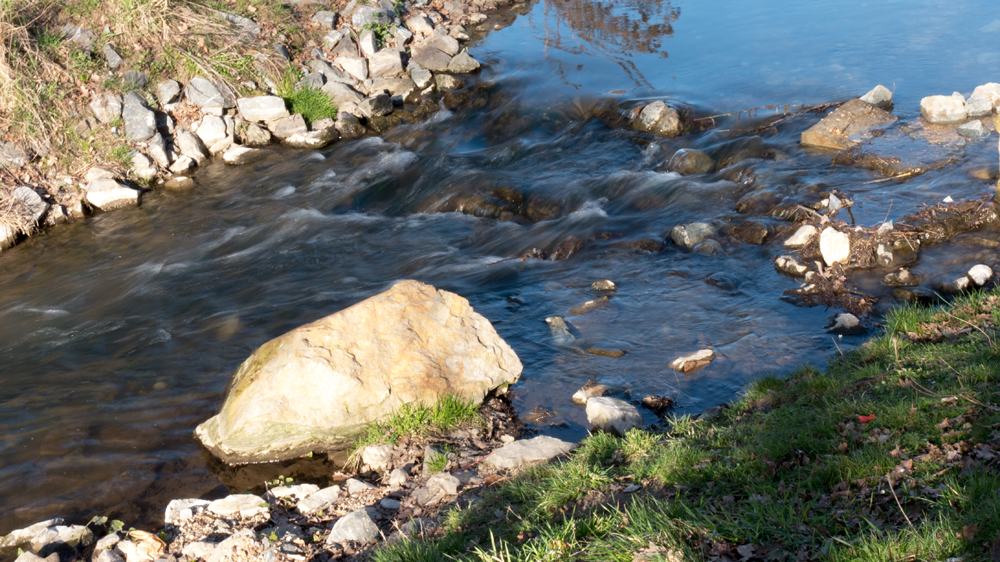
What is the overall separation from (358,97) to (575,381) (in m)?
10.3

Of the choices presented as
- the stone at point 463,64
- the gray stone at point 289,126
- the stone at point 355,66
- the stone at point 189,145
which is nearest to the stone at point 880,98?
the stone at point 463,64

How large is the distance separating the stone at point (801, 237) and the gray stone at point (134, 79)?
12.2 m

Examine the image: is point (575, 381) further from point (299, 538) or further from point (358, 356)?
point (299, 538)

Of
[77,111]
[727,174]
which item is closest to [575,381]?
[727,174]

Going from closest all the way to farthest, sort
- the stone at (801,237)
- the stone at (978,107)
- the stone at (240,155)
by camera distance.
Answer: the stone at (801,237) → the stone at (978,107) → the stone at (240,155)

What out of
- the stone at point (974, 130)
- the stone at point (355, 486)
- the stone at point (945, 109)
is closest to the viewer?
the stone at point (355, 486)

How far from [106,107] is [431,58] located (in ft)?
22.6

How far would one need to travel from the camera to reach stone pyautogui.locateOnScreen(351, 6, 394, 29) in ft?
53.0

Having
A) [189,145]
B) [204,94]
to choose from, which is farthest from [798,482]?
[204,94]

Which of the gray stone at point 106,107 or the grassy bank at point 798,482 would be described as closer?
the grassy bank at point 798,482

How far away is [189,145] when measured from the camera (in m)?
13.0

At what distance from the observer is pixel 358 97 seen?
47.4ft

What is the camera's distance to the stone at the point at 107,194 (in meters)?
11.9

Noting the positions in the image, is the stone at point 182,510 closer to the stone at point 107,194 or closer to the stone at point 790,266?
the stone at point 790,266
